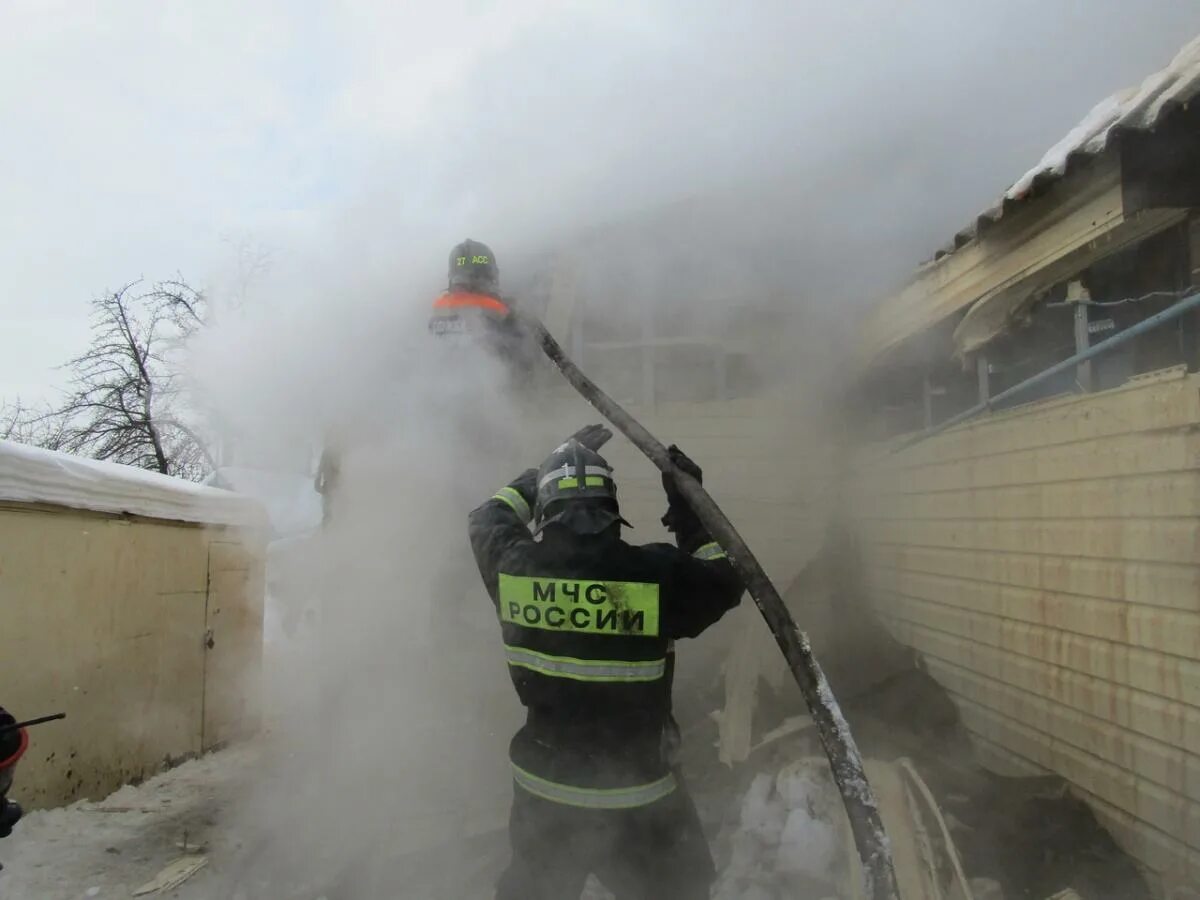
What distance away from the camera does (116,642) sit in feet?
16.4

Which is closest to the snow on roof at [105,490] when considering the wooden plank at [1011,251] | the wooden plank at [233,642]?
the wooden plank at [233,642]

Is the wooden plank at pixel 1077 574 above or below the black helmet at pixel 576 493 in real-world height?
below

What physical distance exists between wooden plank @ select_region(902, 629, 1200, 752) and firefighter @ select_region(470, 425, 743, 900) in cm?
133

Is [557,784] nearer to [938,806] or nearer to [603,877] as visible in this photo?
[603,877]

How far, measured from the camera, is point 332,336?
6484 millimetres

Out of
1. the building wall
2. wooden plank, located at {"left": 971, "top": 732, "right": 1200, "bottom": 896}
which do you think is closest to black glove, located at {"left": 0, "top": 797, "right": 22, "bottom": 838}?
the building wall

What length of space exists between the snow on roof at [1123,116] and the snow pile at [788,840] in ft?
8.21

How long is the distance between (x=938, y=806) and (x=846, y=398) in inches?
120

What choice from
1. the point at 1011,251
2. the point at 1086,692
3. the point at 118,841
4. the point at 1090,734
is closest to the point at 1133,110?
the point at 1011,251

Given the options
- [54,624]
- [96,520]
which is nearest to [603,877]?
[54,624]

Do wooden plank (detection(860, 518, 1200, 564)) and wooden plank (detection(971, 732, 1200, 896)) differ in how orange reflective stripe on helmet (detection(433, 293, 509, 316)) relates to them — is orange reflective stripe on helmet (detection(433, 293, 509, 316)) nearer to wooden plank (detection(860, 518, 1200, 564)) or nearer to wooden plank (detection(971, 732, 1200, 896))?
wooden plank (detection(860, 518, 1200, 564))

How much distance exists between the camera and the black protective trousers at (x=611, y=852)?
2662 millimetres

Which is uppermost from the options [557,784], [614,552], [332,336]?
[332,336]

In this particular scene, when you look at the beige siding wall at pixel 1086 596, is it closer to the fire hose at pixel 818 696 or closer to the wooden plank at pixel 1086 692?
the wooden plank at pixel 1086 692
